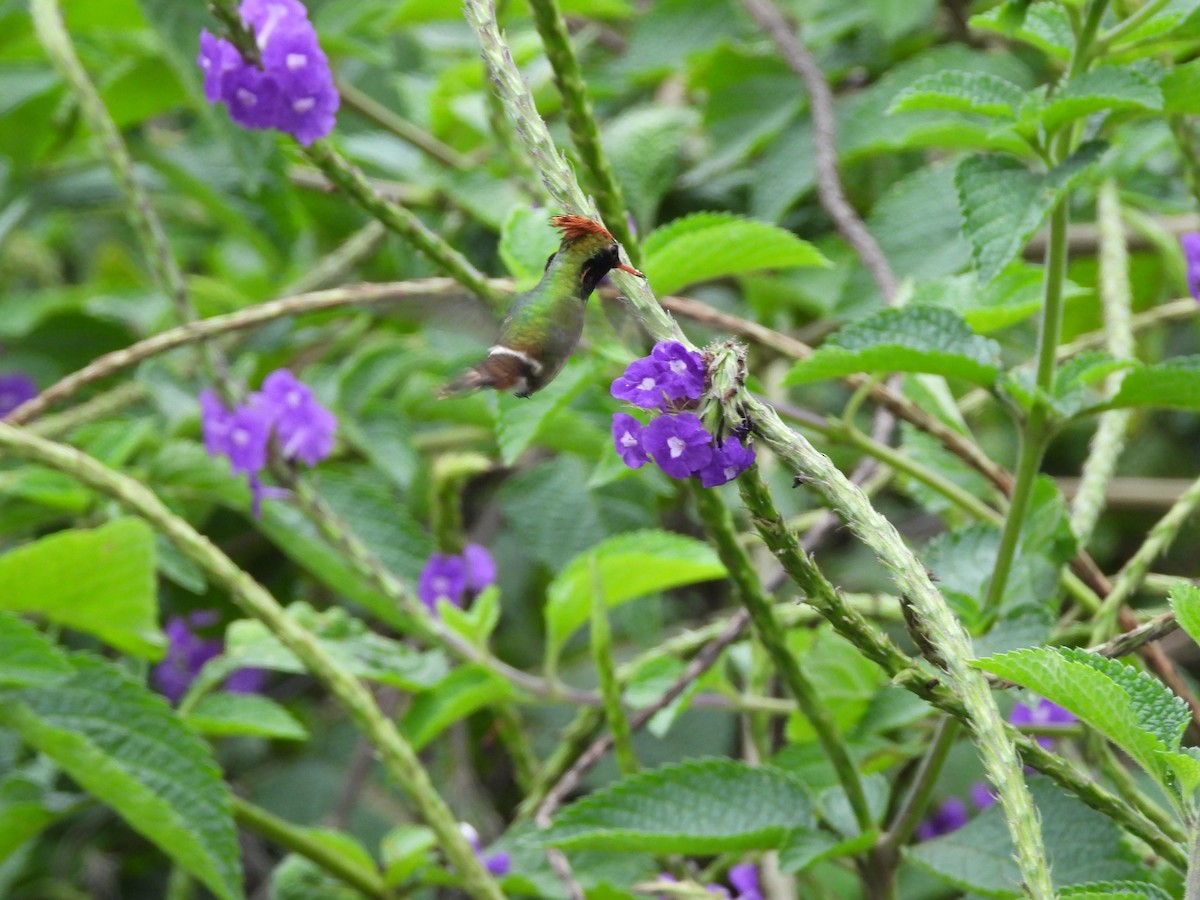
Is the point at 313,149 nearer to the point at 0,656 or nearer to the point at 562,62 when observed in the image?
the point at 562,62

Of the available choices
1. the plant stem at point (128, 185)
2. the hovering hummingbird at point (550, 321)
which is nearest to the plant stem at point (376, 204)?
the hovering hummingbird at point (550, 321)

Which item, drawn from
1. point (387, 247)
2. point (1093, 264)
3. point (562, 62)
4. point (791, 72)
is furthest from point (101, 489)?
point (1093, 264)

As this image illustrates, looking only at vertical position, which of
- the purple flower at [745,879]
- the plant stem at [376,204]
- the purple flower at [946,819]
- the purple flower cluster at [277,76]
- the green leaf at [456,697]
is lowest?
the purple flower at [946,819]

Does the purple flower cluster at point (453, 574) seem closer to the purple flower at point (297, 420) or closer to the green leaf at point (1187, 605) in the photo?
the purple flower at point (297, 420)

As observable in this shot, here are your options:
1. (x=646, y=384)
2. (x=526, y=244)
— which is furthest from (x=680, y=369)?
(x=526, y=244)

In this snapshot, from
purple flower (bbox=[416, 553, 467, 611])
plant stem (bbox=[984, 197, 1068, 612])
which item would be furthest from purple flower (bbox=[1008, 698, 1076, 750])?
purple flower (bbox=[416, 553, 467, 611])

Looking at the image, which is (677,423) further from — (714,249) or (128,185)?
(128,185)
